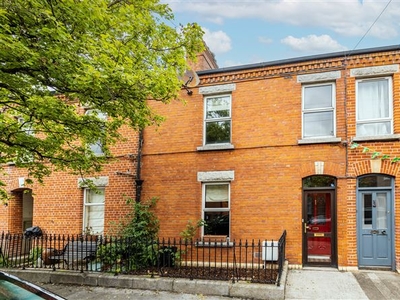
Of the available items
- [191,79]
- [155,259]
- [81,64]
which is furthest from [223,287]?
[191,79]

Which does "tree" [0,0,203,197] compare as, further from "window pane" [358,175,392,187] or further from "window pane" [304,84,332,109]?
"window pane" [358,175,392,187]

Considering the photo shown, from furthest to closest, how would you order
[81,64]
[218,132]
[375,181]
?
[218,132]
[375,181]
[81,64]

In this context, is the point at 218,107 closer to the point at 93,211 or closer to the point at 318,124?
the point at 318,124

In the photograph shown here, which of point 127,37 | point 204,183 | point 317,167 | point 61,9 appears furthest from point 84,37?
point 317,167

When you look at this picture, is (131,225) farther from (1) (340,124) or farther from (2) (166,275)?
(1) (340,124)

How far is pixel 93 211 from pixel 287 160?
7.24 m

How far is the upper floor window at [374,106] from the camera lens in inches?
357

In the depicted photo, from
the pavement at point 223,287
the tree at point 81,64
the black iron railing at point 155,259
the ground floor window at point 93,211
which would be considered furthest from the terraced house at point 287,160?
the tree at point 81,64

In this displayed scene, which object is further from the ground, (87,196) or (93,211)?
(87,196)

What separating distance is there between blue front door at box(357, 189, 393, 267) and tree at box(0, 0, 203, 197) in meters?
6.37

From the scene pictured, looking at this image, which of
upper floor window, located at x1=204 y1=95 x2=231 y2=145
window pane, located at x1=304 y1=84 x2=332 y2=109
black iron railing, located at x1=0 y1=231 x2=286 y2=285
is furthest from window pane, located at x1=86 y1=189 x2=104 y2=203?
window pane, located at x1=304 y1=84 x2=332 y2=109

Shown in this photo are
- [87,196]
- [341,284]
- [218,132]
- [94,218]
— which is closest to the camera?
[341,284]

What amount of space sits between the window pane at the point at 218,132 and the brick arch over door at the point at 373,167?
384 cm

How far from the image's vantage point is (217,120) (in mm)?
10656
